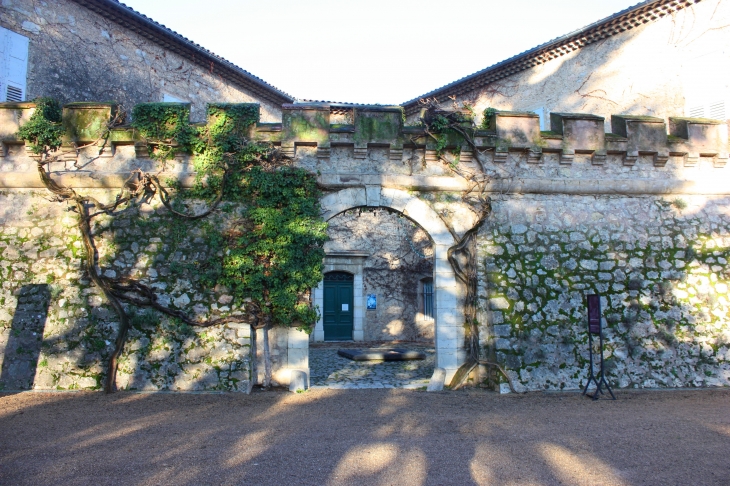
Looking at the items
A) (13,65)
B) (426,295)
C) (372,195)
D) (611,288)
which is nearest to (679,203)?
(611,288)

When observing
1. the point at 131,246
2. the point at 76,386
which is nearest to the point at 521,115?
the point at 131,246

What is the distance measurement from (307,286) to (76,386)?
3.07m

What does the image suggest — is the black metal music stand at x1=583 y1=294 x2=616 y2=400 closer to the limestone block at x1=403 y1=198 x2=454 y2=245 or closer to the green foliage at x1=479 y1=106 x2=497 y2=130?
the limestone block at x1=403 y1=198 x2=454 y2=245

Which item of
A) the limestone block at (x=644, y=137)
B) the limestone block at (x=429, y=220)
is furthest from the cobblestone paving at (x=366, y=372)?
the limestone block at (x=644, y=137)

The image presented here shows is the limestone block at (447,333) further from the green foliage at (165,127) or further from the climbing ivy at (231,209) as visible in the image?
the green foliage at (165,127)

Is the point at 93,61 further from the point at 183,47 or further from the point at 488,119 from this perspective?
the point at 488,119

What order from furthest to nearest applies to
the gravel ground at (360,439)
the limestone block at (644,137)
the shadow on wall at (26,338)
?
the limestone block at (644,137)
the shadow on wall at (26,338)
the gravel ground at (360,439)

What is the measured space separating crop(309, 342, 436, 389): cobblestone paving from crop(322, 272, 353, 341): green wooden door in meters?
3.21

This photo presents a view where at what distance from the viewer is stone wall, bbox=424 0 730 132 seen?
33.9 ft

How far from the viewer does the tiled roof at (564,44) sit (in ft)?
35.1

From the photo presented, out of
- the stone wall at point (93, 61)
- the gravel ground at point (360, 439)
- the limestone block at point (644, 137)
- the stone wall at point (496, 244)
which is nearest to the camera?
the gravel ground at point (360, 439)

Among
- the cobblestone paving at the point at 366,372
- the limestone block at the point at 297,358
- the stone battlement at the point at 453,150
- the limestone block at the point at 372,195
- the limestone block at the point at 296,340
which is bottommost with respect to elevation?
the cobblestone paving at the point at 366,372

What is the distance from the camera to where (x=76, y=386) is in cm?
640

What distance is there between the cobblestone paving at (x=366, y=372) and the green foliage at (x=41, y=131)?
465 cm
